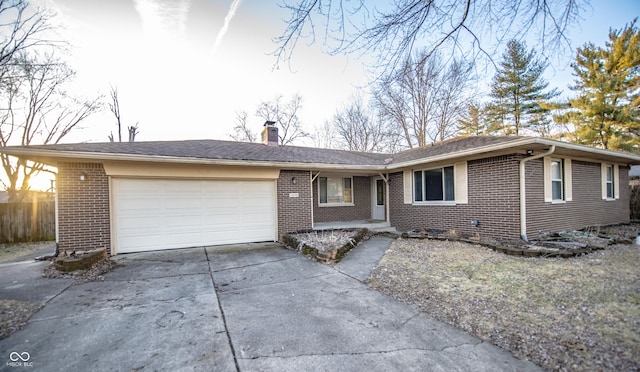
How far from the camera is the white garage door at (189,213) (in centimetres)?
711

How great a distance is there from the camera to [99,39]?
726 cm

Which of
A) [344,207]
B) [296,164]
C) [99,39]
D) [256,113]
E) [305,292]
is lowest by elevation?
[305,292]

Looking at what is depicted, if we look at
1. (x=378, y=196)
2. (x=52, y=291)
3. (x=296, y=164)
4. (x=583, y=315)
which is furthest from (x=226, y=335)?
(x=378, y=196)

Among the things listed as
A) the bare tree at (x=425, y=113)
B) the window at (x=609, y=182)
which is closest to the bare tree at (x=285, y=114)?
the bare tree at (x=425, y=113)

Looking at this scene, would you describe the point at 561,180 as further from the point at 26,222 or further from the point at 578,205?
the point at 26,222

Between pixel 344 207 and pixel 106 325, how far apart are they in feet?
31.0

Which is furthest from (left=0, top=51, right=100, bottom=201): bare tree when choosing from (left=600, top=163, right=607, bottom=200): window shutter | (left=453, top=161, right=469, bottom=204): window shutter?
(left=600, top=163, right=607, bottom=200): window shutter

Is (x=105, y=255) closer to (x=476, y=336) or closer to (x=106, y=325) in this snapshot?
(x=106, y=325)

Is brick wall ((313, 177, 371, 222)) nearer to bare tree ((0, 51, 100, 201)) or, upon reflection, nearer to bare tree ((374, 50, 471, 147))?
bare tree ((374, 50, 471, 147))

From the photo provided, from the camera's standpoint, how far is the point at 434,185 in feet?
30.7

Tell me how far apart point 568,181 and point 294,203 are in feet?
28.9

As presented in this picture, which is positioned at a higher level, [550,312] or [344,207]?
[344,207]

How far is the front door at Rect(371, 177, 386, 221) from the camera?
11859 millimetres

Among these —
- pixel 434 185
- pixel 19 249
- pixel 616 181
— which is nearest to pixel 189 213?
pixel 19 249
